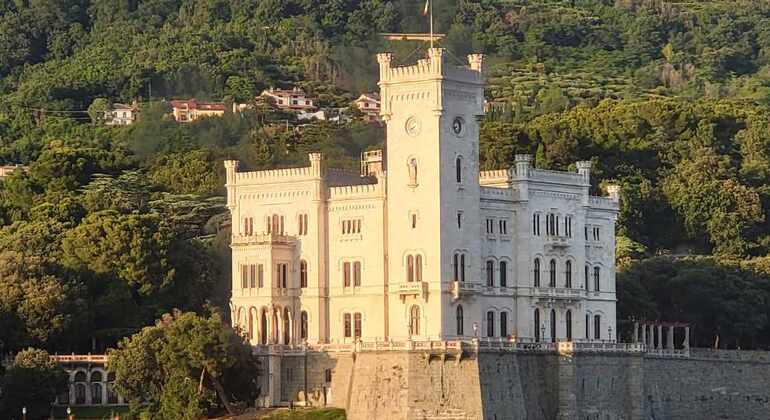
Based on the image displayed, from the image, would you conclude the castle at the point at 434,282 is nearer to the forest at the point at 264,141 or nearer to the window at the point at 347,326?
the window at the point at 347,326

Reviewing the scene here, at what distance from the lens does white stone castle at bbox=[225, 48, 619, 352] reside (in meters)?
91.1

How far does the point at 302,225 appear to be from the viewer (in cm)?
9562

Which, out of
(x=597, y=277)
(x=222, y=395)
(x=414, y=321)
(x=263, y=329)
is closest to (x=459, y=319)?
(x=414, y=321)

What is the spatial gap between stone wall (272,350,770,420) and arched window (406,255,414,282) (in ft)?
13.5

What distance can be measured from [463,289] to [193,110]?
200 feet

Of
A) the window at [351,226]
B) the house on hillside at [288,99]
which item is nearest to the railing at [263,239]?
the window at [351,226]

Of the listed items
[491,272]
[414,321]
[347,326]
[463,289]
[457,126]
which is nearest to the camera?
[463,289]

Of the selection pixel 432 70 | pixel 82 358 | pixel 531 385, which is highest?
pixel 432 70

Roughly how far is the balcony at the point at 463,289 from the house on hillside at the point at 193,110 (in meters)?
54.2

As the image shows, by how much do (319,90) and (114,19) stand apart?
32.8 meters

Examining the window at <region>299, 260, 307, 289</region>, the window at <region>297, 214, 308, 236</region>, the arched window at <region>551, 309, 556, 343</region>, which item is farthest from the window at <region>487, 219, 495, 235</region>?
the window at <region>299, 260, 307, 289</region>

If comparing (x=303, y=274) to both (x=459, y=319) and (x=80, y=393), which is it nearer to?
(x=459, y=319)

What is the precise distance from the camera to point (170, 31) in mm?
185250

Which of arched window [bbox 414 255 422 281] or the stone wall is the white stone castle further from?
the stone wall
